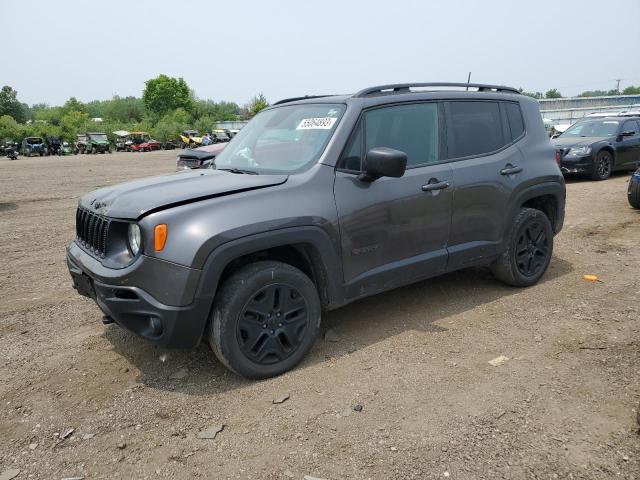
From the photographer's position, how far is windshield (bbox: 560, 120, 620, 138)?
43.5 ft

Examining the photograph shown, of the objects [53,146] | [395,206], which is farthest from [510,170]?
[53,146]

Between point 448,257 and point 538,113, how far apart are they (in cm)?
201

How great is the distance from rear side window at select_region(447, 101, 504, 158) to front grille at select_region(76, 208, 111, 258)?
8.89 ft

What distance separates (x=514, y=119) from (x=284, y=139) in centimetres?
228

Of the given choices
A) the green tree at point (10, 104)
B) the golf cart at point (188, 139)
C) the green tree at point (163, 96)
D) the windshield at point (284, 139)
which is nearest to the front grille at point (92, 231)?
the windshield at point (284, 139)

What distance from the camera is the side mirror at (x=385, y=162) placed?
3.49 m

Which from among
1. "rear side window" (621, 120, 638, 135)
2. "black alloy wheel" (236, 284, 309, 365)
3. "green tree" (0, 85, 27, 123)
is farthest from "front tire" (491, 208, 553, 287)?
"green tree" (0, 85, 27, 123)

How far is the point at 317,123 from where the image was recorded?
3934 millimetres

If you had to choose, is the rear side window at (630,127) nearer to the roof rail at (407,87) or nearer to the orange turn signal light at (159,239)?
the roof rail at (407,87)

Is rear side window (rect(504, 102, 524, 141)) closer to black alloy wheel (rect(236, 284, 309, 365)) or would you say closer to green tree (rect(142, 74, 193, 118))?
black alloy wheel (rect(236, 284, 309, 365))

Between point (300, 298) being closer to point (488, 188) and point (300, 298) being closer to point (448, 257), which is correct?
point (448, 257)

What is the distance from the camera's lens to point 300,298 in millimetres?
3453

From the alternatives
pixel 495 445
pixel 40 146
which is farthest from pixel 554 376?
pixel 40 146

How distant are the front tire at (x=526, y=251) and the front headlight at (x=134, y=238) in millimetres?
3189
